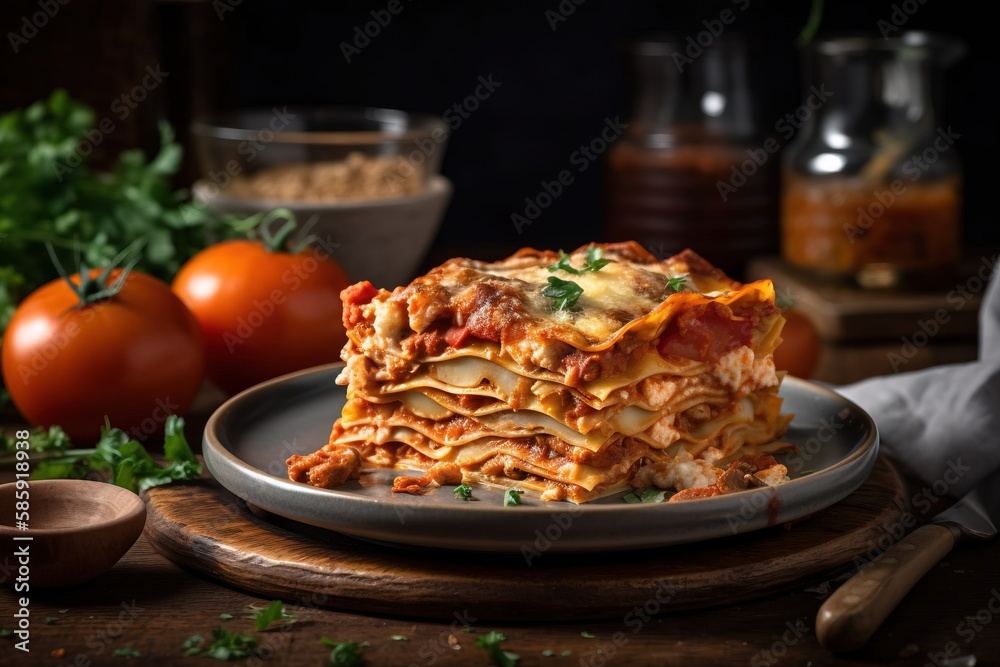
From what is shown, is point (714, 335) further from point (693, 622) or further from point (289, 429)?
Answer: point (289, 429)

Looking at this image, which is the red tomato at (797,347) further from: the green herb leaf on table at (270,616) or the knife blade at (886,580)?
the green herb leaf on table at (270,616)

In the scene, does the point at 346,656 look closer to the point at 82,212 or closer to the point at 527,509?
the point at 527,509

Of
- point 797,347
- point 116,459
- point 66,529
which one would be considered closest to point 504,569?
point 66,529

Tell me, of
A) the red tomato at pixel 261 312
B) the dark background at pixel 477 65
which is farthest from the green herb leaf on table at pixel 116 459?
the dark background at pixel 477 65

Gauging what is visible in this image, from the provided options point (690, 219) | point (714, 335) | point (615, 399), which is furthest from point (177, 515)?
point (690, 219)

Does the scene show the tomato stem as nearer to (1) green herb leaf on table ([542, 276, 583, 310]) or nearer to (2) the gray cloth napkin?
(1) green herb leaf on table ([542, 276, 583, 310])
